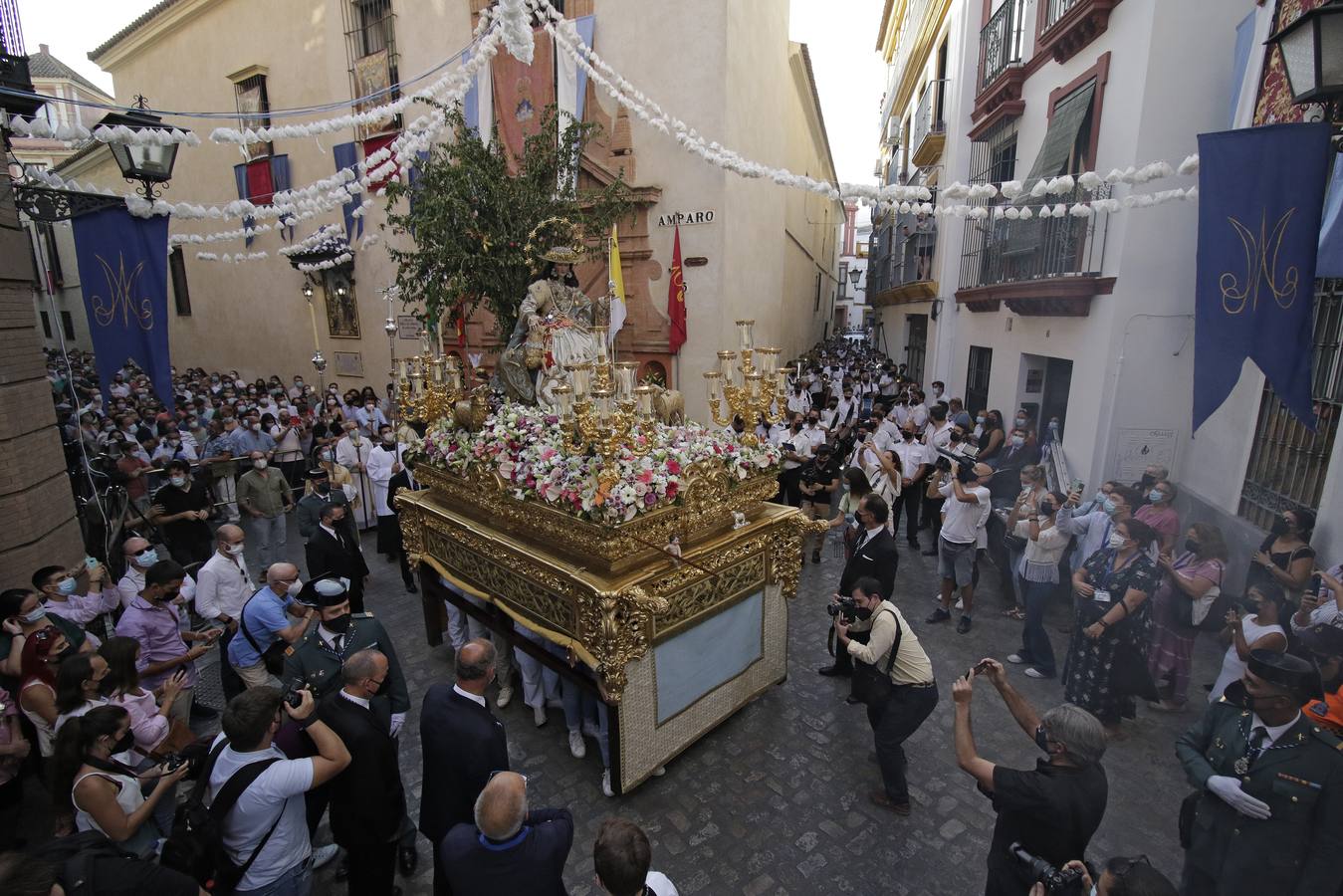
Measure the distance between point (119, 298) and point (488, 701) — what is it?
5.27 meters

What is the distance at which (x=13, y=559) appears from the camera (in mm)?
5516

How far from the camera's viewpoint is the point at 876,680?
13.5ft

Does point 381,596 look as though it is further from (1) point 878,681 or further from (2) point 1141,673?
(2) point 1141,673

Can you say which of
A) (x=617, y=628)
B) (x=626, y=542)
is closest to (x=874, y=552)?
(x=626, y=542)

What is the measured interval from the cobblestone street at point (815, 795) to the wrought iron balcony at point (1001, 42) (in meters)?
10.1

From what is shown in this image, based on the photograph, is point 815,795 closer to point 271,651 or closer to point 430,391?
point 271,651

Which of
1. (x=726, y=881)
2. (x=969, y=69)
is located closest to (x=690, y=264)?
(x=969, y=69)

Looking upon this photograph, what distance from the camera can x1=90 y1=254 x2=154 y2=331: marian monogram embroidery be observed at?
6.05 m

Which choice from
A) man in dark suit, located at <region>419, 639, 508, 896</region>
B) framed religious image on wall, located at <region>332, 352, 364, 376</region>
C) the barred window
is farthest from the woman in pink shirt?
framed religious image on wall, located at <region>332, 352, 364, 376</region>

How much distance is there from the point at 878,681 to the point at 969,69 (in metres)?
14.0

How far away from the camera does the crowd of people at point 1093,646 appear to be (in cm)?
266

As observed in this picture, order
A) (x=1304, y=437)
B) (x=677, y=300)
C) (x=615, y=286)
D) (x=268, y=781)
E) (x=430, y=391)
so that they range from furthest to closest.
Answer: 1. (x=677, y=300)
2. (x=615, y=286)
3. (x=430, y=391)
4. (x=1304, y=437)
5. (x=268, y=781)

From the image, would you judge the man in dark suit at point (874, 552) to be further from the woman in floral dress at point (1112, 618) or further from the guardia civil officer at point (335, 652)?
the guardia civil officer at point (335, 652)

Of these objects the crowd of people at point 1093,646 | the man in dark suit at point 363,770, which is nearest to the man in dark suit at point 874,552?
the crowd of people at point 1093,646
